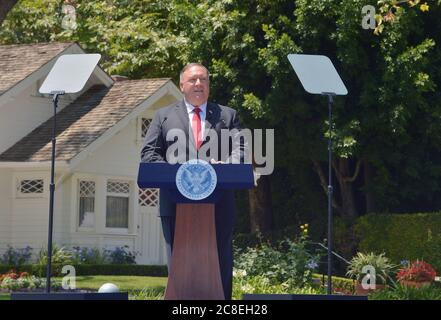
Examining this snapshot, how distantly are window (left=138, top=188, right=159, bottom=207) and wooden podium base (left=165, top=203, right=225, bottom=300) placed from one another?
19893 millimetres

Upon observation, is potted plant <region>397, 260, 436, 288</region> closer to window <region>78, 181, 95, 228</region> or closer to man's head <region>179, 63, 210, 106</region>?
window <region>78, 181, 95, 228</region>

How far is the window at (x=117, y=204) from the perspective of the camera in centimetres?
2900

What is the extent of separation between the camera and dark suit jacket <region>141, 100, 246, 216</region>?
1015cm

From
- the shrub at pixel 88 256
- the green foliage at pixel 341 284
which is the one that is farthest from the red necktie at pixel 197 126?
the shrub at pixel 88 256

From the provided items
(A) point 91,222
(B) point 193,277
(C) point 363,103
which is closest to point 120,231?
(A) point 91,222

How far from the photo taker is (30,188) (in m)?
28.0

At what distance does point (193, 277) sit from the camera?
9.90 metres

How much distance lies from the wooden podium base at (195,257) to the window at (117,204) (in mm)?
19079

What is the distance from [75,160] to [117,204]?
2938 mm
